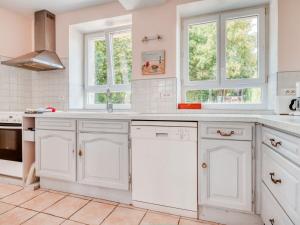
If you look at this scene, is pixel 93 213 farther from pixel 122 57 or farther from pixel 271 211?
pixel 122 57

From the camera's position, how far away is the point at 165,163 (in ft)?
5.50

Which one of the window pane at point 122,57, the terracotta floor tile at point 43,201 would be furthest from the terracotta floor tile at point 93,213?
the window pane at point 122,57

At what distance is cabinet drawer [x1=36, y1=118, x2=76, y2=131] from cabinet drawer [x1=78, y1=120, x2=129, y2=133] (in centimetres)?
11

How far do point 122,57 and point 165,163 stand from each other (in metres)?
1.88

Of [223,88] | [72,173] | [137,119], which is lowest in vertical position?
[72,173]

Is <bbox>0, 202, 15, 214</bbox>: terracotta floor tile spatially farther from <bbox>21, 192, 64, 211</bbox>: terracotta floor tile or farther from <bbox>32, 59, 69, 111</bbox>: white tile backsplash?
<bbox>32, 59, 69, 111</bbox>: white tile backsplash

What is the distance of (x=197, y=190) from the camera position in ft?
5.28

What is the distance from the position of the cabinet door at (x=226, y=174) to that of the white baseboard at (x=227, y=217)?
86mm

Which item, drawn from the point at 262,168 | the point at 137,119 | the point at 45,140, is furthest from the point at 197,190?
the point at 45,140

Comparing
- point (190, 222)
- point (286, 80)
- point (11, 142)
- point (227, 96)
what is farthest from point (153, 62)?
point (11, 142)

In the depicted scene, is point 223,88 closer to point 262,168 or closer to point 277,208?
point 262,168

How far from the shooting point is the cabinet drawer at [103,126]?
6.08ft

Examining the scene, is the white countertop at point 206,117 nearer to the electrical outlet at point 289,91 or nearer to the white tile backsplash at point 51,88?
the electrical outlet at point 289,91

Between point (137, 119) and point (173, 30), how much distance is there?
1229mm
